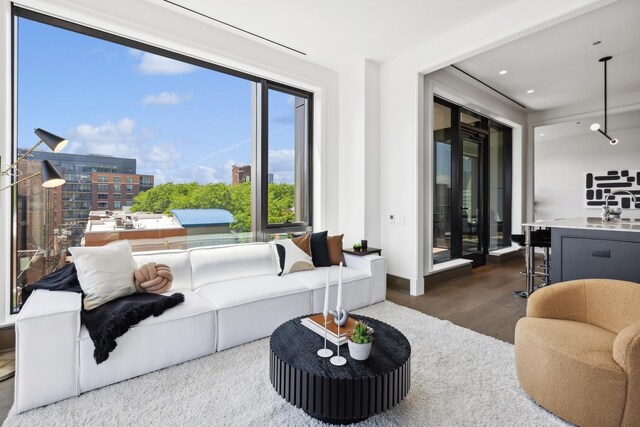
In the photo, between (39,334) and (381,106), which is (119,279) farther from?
(381,106)

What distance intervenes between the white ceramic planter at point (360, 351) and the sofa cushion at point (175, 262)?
77.6 inches

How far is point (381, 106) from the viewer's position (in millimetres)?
4559

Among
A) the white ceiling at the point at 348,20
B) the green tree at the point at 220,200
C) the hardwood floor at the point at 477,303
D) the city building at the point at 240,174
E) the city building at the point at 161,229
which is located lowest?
the hardwood floor at the point at 477,303

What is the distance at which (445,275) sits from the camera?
4750 millimetres

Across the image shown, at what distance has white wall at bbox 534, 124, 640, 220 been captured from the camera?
669 centimetres

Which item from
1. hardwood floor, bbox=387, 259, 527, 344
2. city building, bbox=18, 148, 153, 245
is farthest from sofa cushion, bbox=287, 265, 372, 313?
city building, bbox=18, 148, 153, 245

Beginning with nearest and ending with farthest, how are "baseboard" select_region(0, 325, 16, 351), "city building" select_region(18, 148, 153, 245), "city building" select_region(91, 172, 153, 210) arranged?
"baseboard" select_region(0, 325, 16, 351) < "city building" select_region(18, 148, 153, 245) < "city building" select_region(91, 172, 153, 210)

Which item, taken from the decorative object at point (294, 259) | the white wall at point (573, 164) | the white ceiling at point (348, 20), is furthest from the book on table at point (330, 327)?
the white wall at point (573, 164)

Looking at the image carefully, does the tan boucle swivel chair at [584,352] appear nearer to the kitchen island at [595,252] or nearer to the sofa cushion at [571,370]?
the sofa cushion at [571,370]

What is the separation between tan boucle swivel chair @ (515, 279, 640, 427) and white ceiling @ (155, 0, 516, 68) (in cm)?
284

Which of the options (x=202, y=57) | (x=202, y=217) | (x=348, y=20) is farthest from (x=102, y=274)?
(x=348, y=20)

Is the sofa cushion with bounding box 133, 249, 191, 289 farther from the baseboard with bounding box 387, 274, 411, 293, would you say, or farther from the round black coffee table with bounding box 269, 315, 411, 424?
the baseboard with bounding box 387, 274, 411, 293

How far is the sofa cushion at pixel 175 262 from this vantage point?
2959 mm

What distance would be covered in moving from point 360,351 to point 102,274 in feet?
6.56
